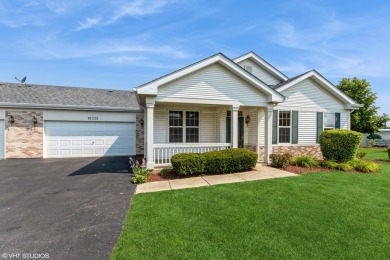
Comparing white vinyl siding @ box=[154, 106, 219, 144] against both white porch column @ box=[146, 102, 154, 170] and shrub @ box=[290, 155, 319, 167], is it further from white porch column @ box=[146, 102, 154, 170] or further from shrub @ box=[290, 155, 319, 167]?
shrub @ box=[290, 155, 319, 167]

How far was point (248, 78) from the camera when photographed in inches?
349

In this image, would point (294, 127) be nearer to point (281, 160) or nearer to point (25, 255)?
point (281, 160)

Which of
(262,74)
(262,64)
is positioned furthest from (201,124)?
(262,64)

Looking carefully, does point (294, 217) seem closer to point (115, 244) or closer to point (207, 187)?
point (207, 187)

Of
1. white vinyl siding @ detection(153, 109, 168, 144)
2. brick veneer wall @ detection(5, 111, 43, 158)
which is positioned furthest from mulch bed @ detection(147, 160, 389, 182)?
brick veneer wall @ detection(5, 111, 43, 158)

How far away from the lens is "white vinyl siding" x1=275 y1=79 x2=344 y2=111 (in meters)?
11.0

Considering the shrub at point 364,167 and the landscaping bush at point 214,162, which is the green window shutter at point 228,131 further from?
the shrub at point 364,167

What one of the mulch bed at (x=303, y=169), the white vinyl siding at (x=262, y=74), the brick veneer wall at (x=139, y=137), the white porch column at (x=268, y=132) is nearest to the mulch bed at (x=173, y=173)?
the mulch bed at (x=303, y=169)

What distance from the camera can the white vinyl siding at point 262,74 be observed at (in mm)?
13234

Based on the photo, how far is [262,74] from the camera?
13.3 meters

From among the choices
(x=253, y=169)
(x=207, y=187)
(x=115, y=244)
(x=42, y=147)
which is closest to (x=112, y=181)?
(x=207, y=187)

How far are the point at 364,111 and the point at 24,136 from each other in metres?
31.0

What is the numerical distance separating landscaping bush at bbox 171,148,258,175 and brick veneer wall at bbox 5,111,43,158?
388 inches

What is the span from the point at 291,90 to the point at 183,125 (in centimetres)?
661
